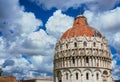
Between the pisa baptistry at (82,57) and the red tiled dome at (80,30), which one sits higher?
the red tiled dome at (80,30)

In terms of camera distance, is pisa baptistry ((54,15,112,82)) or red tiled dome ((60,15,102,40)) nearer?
pisa baptistry ((54,15,112,82))

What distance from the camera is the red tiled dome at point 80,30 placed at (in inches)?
2859

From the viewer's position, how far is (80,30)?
73812mm

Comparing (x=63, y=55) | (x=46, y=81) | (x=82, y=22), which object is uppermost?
(x=82, y=22)

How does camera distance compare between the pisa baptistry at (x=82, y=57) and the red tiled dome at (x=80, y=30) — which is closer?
the pisa baptistry at (x=82, y=57)

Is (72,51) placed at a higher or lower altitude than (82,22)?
lower

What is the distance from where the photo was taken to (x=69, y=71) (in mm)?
A: 70188

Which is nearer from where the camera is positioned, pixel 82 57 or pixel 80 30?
pixel 82 57

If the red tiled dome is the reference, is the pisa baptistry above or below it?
below

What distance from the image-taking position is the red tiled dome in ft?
238

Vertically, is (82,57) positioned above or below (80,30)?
below

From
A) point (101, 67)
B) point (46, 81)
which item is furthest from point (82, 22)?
point (46, 81)

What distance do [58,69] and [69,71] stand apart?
3800mm

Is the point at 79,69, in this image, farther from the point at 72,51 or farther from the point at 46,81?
the point at 46,81
